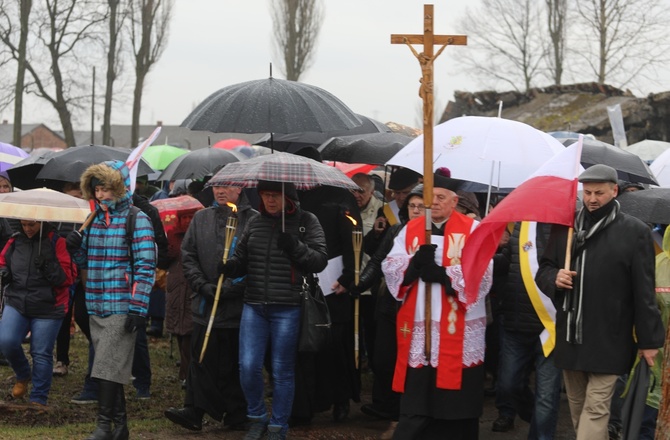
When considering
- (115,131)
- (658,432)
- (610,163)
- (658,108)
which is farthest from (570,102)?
(115,131)

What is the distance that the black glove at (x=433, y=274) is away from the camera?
→ 714 cm

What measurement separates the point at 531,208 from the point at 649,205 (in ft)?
5.43

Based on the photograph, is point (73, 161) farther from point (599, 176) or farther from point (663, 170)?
point (663, 170)

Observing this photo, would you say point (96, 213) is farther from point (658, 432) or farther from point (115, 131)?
point (115, 131)

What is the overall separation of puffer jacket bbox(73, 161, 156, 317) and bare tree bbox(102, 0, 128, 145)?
102 ft

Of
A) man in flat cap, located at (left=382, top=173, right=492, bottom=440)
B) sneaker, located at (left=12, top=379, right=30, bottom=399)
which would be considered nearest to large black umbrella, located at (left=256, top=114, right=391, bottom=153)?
sneaker, located at (left=12, top=379, right=30, bottom=399)

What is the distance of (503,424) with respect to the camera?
8766mm

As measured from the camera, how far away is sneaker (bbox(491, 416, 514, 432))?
28.7 ft

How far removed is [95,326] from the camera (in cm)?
762

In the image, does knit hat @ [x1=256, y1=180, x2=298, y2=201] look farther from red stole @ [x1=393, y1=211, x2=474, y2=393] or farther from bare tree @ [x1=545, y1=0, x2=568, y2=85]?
bare tree @ [x1=545, y1=0, x2=568, y2=85]

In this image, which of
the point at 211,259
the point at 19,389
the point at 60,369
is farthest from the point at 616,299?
the point at 60,369

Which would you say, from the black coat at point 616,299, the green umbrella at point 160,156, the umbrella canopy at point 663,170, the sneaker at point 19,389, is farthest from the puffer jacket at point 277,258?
the green umbrella at point 160,156

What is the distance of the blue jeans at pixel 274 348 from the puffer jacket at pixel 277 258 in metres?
0.10

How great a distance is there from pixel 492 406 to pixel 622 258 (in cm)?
352
